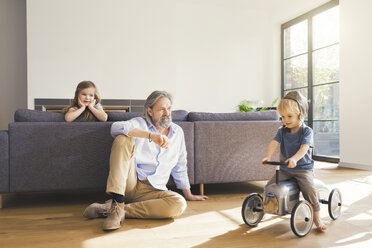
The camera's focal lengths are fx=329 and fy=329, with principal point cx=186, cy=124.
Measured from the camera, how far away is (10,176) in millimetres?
2311

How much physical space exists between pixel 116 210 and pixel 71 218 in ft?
1.33

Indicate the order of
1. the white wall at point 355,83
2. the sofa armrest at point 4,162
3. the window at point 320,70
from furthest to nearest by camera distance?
1. the window at point 320,70
2. the white wall at point 355,83
3. the sofa armrest at point 4,162

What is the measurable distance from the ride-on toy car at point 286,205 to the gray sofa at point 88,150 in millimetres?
870

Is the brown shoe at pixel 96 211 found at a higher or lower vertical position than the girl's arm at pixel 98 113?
lower

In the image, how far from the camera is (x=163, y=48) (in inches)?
249

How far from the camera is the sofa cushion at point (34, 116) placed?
2.40m

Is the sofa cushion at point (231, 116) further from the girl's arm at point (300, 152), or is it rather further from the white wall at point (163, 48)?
the white wall at point (163, 48)

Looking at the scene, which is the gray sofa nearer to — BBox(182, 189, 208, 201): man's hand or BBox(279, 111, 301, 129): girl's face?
BBox(182, 189, 208, 201): man's hand

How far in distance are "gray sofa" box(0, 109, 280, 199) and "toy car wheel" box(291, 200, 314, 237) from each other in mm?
1062

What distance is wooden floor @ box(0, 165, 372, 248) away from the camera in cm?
164

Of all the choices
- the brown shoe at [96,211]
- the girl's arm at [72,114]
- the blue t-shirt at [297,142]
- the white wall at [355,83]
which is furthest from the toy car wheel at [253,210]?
the white wall at [355,83]

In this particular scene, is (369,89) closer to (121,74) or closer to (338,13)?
(338,13)

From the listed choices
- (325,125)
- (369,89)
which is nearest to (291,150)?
(369,89)

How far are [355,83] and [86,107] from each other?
12.8ft
